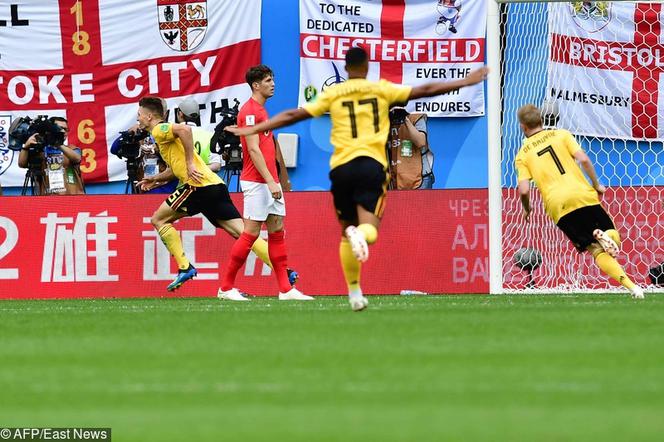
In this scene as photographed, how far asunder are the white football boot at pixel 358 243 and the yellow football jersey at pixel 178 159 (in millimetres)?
4683

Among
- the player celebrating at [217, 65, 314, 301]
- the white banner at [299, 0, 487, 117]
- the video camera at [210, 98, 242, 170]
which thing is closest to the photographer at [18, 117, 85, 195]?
the video camera at [210, 98, 242, 170]

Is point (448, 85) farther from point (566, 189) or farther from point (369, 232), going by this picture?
point (566, 189)

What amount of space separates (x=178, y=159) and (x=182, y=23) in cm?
513

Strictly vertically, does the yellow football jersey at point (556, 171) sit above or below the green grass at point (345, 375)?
above

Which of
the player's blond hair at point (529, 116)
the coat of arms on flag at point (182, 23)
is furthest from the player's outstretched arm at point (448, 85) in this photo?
the coat of arms on flag at point (182, 23)

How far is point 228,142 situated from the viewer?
18266 millimetres

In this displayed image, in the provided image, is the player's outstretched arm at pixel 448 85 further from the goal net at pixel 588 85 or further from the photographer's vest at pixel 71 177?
the photographer's vest at pixel 71 177

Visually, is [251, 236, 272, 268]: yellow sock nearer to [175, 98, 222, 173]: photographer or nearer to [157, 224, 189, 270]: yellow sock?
[157, 224, 189, 270]: yellow sock

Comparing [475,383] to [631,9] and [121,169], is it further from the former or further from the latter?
[121,169]

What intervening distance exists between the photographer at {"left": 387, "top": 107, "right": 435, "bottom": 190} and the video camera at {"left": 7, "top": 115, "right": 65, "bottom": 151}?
4295 millimetres

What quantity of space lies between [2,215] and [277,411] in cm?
1081

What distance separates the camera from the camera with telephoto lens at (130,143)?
1786cm

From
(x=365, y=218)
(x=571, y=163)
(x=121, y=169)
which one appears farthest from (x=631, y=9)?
(x=365, y=218)

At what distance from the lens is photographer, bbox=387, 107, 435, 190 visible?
59.3 feet
